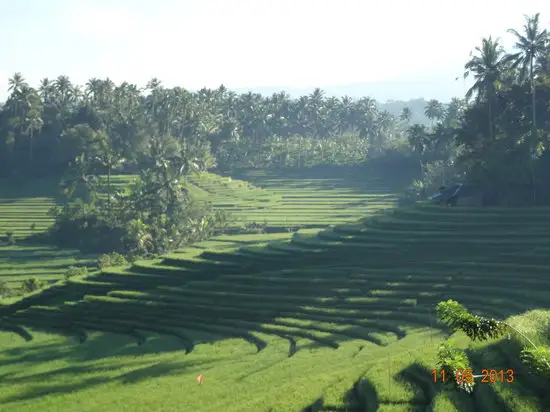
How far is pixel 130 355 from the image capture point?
149 ft

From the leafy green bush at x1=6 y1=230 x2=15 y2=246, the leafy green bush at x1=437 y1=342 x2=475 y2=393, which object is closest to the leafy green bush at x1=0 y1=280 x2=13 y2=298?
the leafy green bush at x1=6 y1=230 x2=15 y2=246

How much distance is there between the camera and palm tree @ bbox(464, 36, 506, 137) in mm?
71938

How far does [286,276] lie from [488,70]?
102ft

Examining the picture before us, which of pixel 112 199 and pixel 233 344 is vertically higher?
pixel 112 199

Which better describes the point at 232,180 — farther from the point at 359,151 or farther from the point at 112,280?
the point at 112,280

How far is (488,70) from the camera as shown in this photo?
72875 millimetres

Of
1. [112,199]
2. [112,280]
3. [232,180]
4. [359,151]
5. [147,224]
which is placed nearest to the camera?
[112,280]

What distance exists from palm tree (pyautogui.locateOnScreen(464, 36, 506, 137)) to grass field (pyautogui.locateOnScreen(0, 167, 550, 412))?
14422 millimetres

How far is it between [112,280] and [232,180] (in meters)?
71.3

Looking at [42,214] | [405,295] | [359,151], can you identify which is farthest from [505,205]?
[359,151]

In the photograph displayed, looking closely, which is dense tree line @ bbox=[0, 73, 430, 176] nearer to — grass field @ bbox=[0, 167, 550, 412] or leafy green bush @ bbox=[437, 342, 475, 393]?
grass field @ bbox=[0, 167, 550, 412]

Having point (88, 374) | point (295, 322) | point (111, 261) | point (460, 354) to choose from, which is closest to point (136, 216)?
point (111, 261)

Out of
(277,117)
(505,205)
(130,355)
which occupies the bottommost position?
(130,355)

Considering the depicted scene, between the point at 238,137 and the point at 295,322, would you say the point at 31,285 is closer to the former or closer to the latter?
the point at 295,322
